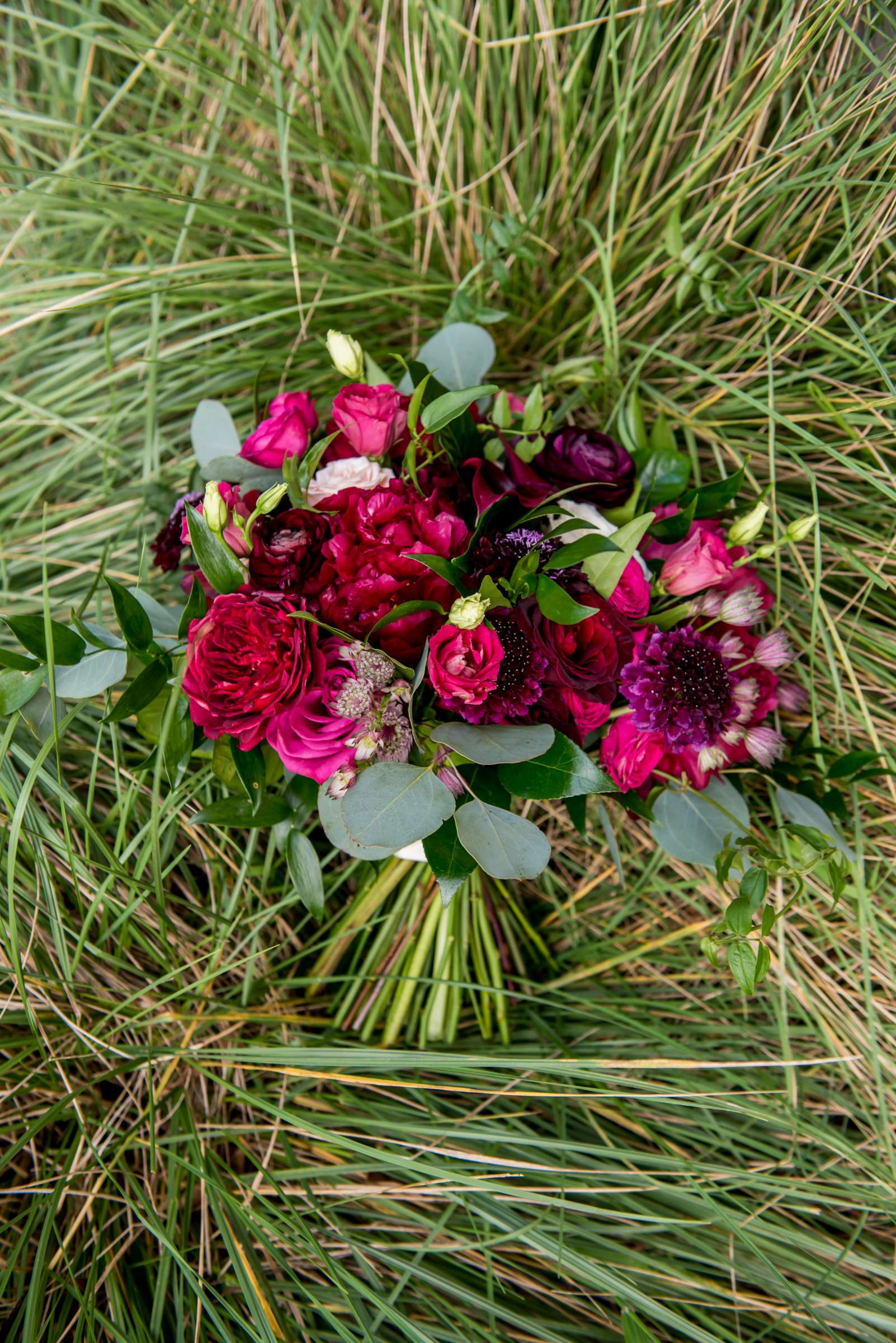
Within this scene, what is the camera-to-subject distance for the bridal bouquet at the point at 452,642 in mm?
456

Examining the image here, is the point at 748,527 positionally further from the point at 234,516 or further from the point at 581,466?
the point at 234,516

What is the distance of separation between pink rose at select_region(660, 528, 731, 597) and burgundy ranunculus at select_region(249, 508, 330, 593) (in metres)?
0.25

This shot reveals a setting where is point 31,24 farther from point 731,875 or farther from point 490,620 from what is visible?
point 731,875

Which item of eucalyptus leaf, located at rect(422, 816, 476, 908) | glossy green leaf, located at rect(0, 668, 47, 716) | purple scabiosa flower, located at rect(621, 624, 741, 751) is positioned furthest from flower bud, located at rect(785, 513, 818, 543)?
glossy green leaf, located at rect(0, 668, 47, 716)

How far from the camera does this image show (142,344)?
2.81 feet

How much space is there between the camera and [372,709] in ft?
1.53

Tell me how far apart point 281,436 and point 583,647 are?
27 cm

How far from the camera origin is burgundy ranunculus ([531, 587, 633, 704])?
46 cm

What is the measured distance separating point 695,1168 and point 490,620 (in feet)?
1.86

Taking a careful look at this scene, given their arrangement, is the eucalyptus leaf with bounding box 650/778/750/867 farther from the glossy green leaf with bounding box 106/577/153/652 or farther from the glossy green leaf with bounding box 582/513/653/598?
the glossy green leaf with bounding box 106/577/153/652

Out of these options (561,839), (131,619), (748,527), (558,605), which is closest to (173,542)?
(131,619)

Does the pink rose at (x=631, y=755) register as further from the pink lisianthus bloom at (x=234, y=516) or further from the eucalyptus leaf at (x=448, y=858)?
the pink lisianthus bloom at (x=234, y=516)

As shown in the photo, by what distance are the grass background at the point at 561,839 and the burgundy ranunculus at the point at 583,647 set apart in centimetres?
29

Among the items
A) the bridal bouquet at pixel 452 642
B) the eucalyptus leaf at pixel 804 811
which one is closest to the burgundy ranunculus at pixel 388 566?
the bridal bouquet at pixel 452 642
